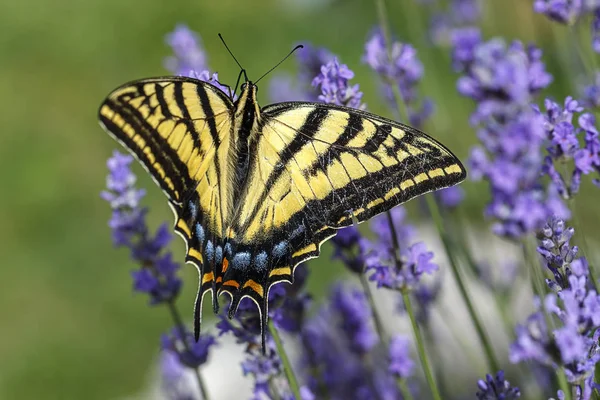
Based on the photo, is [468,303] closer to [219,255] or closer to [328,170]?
[328,170]

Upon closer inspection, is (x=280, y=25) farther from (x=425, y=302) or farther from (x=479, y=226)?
(x=425, y=302)

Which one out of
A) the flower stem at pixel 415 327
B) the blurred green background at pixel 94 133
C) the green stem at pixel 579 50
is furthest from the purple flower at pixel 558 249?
the blurred green background at pixel 94 133

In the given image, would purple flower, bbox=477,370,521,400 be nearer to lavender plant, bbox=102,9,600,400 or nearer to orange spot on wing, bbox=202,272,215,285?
lavender plant, bbox=102,9,600,400

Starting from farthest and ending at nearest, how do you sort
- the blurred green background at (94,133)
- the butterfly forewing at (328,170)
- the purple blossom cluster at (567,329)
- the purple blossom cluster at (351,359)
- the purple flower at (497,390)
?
the blurred green background at (94,133) → the purple blossom cluster at (351,359) → the butterfly forewing at (328,170) → the purple flower at (497,390) → the purple blossom cluster at (567,329)

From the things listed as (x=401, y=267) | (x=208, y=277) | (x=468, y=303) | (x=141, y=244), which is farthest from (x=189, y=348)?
(x=468, y=303)

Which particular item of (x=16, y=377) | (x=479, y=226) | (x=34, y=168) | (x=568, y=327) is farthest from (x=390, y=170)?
(x=34, y=168)

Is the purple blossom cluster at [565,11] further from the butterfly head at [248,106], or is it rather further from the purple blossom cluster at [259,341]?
the purple blossom cluster at [259,341]
